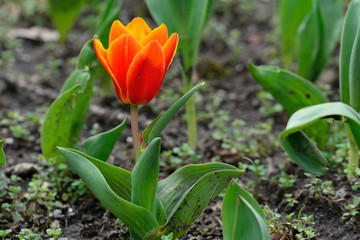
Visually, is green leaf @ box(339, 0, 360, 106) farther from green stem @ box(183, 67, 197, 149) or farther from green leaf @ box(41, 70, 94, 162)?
green leaf @ box(41, 70, 94, 162)

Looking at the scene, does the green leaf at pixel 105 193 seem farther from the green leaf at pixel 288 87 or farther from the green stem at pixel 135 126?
the green leaf at pixel 288 87

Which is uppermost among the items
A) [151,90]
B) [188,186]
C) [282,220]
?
[151,90]

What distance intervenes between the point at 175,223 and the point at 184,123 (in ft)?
3.89

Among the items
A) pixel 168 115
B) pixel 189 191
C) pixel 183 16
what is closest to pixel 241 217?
pixel 189 191

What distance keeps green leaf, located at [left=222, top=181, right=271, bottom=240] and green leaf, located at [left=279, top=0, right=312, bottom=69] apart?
1597mm

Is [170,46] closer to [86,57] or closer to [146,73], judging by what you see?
[146,73]

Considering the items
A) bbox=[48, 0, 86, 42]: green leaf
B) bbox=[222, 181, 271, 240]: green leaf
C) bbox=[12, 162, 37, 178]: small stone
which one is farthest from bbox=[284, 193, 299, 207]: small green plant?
bbox=[48, 0, 86, 42]: green leaf

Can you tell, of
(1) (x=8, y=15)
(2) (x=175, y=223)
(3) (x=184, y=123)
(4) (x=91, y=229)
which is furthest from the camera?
(1) (x=8, y=15)

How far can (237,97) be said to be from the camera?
2.97 m

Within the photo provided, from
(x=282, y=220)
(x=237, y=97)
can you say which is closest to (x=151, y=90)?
(x=282, y=220)

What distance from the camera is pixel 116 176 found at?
1.49m

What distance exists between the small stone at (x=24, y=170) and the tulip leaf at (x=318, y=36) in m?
1.40

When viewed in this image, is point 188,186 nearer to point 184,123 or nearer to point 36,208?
point 36,208

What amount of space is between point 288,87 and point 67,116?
33.9 inches
